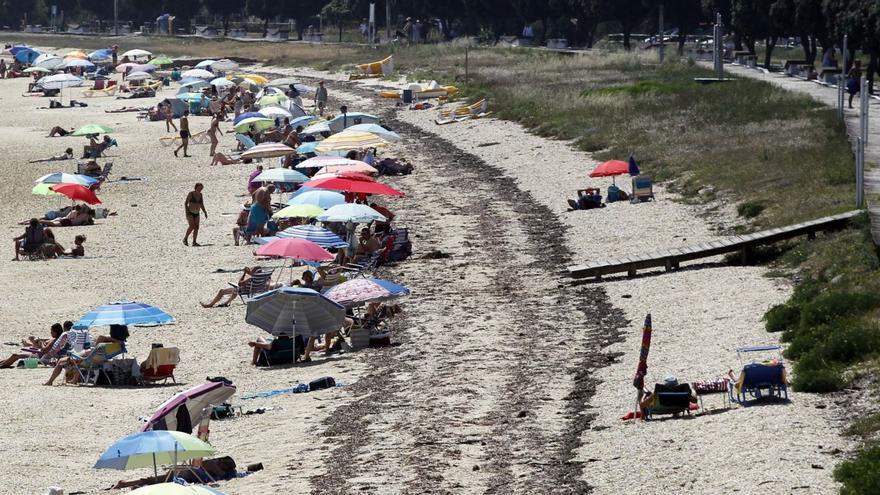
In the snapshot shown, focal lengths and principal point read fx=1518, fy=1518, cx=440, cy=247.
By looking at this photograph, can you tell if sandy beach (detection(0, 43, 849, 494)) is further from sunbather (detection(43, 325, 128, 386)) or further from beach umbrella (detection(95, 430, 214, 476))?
beach umbrella (detection(95, 430, 214, 476))

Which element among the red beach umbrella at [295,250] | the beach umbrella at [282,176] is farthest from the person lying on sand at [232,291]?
the beach umbrella at [282,176]

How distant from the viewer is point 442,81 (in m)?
63.2

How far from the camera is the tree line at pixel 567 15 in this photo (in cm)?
5158

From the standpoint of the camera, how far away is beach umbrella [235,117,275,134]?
44.2 m

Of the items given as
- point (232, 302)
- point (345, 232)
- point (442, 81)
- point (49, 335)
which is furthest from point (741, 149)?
point (442, 81)

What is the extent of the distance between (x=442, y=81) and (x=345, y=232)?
122 feet

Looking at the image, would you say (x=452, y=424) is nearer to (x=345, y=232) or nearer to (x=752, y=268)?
(x=752, y=268)

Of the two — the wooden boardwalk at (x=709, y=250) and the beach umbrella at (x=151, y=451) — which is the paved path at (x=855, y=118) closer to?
the wooden boardwalk at (x=709, y=250)

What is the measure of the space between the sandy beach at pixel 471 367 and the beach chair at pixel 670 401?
0.49 ft

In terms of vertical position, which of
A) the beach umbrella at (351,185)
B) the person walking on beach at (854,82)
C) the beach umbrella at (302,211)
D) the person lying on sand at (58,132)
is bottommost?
the person lying on sand at (58,132)

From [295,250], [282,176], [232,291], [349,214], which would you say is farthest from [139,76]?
[295,250]

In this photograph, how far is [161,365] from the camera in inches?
734

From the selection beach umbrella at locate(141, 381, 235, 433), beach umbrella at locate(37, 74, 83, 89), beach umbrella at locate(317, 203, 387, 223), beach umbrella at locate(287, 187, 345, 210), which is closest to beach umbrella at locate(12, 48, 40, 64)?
beach umbrella at locate(37, 74, 83, 89)

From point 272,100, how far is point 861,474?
40.4 meters
